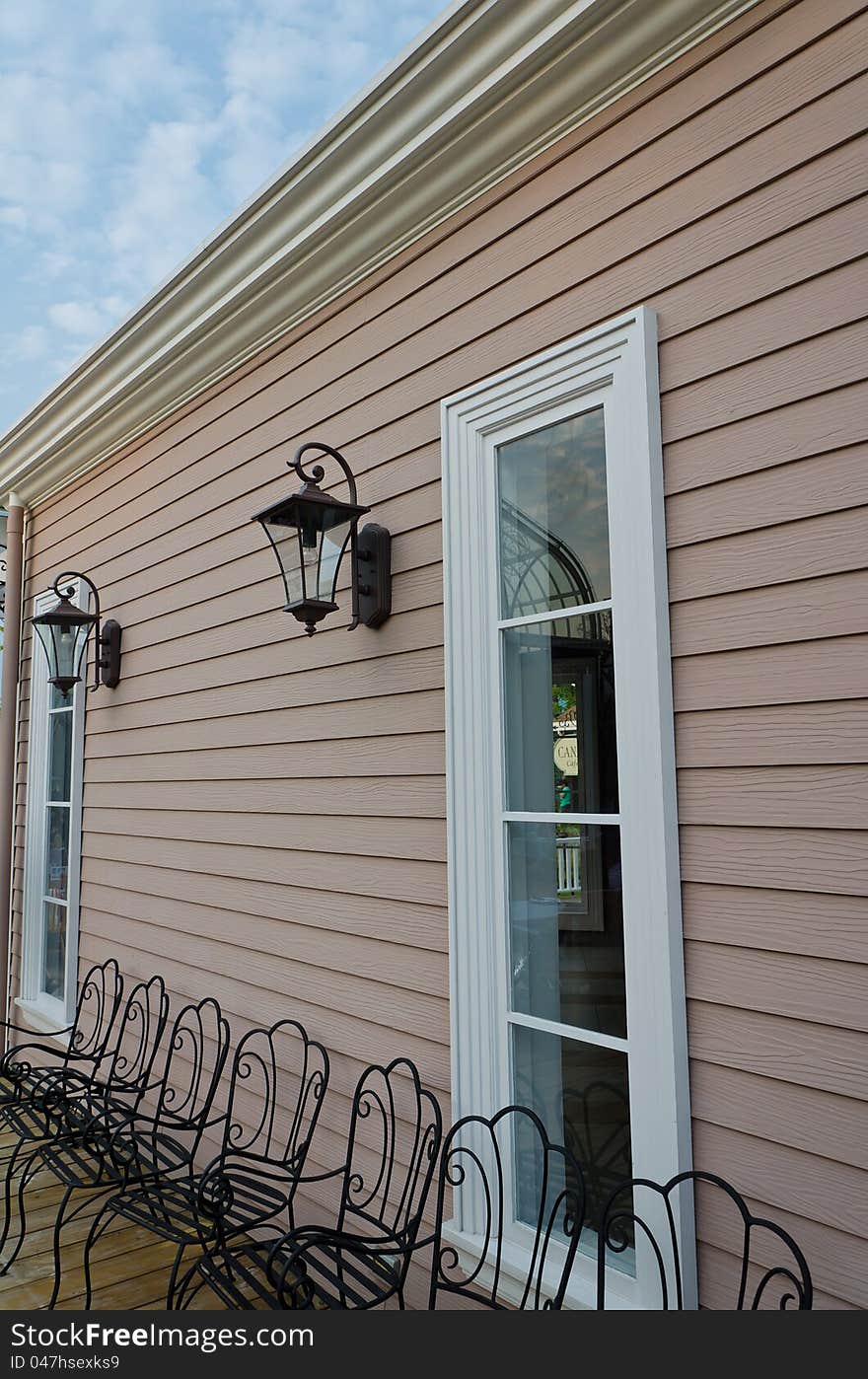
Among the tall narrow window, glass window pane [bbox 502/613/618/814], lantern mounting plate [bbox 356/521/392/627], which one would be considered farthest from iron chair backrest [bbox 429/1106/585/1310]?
the tall narrow window

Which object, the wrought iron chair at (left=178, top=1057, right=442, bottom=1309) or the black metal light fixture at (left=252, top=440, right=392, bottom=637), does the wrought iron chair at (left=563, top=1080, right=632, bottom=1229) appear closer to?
the wrought iron chair at (left=178, top=1057, right=442, bottom=1309)

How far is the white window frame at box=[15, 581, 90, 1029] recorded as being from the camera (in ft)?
15.4

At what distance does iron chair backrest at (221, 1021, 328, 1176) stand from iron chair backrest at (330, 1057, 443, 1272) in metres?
0.17

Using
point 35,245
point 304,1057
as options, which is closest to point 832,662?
point 304,1057

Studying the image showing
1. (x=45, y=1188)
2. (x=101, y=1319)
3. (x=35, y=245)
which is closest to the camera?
(x=101, y=1319)

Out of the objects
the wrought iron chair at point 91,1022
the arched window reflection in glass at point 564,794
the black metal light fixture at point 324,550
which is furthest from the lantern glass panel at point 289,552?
the wrought iron chair at point 91,1022

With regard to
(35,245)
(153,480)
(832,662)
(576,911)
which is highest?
(35,245)

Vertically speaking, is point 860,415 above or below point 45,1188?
above

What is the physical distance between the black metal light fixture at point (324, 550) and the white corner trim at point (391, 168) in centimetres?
76

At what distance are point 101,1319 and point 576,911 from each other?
158 cm

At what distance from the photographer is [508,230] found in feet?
7.97

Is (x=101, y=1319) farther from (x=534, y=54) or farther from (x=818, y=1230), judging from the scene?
(x=534, y=54)

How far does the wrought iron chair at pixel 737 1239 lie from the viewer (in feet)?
5.23

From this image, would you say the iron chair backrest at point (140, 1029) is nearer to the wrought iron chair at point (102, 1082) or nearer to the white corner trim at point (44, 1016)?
the wrought iron chair at point (102, 1082)
